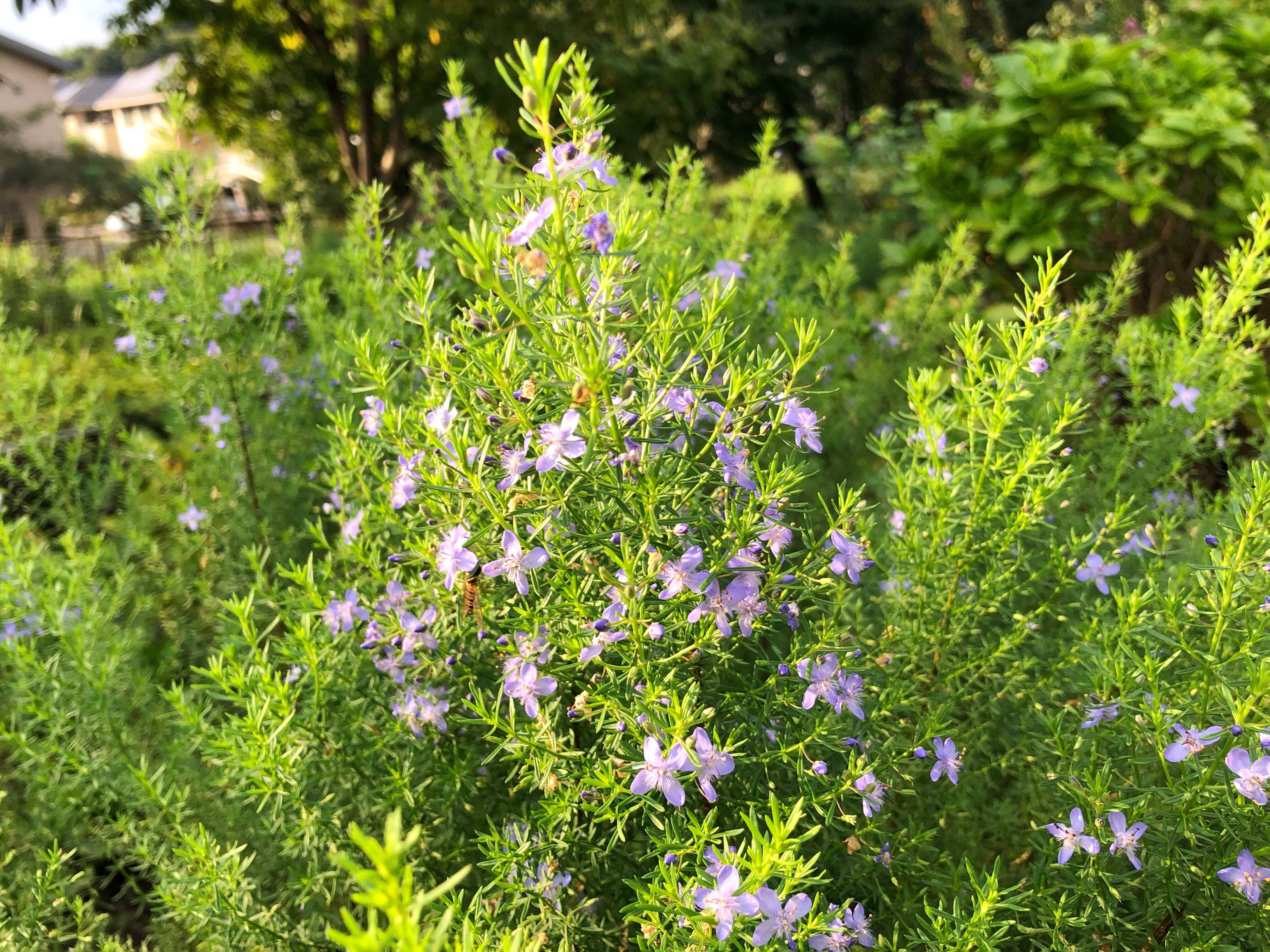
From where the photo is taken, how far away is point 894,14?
15.2 meters

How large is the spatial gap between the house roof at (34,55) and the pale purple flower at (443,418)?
125 ft

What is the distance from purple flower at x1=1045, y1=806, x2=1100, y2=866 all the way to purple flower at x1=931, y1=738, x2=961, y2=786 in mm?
179

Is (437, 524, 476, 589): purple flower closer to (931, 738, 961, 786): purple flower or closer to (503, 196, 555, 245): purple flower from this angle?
(503, 196, 555, 245): purple flower

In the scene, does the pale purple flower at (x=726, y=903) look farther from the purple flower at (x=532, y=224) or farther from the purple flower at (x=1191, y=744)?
the purple flower at (x=532, y=224)

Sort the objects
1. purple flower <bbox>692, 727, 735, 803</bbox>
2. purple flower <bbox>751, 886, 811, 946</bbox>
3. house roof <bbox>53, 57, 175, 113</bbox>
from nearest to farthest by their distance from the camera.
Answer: purple flower <bbox>751, 886, 811, 946</bbox> < purple flower <bbox>692, 727, 735, 803</bbox> < house roof <bbox>53, 57, 175, 113</bbox>

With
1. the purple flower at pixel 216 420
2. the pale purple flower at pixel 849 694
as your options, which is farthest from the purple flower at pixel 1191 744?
the purple flower at pixel 216 420

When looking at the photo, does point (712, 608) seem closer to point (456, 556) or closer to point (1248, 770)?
point (456, 556)

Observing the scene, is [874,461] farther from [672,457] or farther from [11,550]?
[11,550]

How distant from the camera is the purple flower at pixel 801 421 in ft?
4.20

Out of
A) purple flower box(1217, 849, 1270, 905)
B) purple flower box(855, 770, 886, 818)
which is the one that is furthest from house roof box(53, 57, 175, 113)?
purple flower box(1217, 849, 1270, 905)

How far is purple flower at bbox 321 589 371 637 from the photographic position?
63.5 inches

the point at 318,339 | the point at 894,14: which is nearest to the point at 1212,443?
the point at 318,339

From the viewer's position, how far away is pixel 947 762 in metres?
1.47

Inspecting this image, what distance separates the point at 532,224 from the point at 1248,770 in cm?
129
